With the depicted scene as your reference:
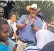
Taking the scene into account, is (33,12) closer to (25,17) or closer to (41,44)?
(25,17)

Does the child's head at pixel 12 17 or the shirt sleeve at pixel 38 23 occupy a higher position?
the child's head at pixel 12 17

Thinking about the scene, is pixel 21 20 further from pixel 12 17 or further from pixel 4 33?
pixel 4 33

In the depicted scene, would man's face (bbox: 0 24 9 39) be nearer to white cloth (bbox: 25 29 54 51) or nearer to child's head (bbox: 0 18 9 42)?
child's head (bbox: 0 18 9 42)

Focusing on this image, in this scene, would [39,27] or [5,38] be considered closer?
[5,38]

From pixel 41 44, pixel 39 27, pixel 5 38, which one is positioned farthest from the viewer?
pixel 39 27

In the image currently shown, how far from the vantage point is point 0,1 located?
59.9 inches

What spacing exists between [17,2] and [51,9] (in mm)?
253

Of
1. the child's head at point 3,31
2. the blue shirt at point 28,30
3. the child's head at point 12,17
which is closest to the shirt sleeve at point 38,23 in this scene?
the blue shirt at point 28,30

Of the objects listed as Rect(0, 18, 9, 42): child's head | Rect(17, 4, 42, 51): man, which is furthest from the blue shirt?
Rect(0, 18, 9, 42): child's head

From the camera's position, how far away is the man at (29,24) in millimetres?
1538

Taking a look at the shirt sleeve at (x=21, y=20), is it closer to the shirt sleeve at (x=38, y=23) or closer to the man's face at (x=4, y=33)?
the shirt sleeve at (x=38, y=23)

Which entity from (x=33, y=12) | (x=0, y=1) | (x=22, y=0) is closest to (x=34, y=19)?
(x=33, y=12)

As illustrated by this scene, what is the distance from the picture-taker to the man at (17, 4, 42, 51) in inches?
60.5

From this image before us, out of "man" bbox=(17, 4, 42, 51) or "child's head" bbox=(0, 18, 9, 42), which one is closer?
"child's head" bbox=(0, 18, 9, 42)
